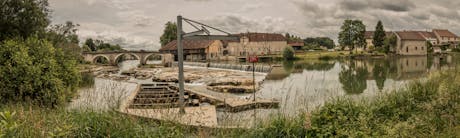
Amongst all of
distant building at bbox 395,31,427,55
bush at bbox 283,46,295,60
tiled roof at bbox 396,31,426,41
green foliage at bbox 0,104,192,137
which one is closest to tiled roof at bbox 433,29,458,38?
tiled roof at bbox 396,31,426,41

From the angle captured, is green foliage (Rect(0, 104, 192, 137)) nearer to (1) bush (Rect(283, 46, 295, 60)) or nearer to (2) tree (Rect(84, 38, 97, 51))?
(1) bush (Rect(283, 46, 295, 60))

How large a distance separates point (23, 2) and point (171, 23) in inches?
2094

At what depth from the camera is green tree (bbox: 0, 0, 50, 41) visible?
1204 cm

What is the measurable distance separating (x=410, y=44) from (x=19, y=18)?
6203 centimetres

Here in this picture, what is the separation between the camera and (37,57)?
10234mm

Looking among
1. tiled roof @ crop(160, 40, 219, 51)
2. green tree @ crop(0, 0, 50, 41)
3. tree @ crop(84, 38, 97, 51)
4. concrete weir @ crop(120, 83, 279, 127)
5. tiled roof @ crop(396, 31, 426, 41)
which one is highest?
tree @ crop(84, 38, 97, 51)

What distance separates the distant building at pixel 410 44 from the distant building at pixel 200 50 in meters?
33.7

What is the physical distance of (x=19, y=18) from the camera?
12.4 m

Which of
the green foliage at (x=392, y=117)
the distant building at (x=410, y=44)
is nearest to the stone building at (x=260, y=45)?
the distant building at (x=410, y=44)

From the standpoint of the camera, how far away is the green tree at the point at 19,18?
12.0 m

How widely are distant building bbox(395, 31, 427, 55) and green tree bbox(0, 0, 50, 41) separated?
58.1 m

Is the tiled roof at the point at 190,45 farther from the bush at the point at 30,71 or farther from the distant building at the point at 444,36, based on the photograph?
the distant building at the point at 444,36

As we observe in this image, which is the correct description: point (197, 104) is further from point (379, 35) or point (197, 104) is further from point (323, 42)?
point (323, 42)

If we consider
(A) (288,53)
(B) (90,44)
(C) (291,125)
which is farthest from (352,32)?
(B) (90,44)
